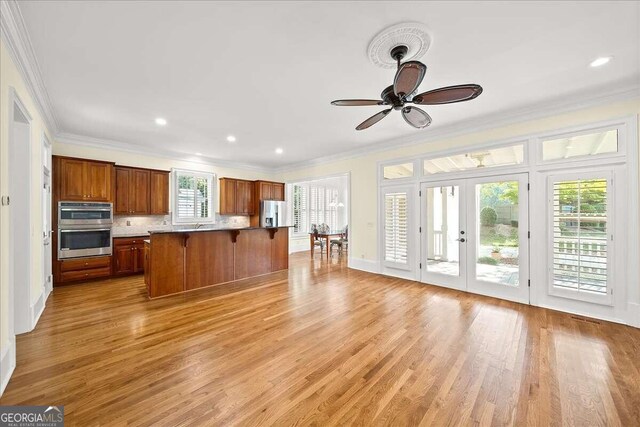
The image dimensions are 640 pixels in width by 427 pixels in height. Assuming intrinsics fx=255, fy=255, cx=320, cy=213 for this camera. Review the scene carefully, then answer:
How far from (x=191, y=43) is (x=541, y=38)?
3.18m

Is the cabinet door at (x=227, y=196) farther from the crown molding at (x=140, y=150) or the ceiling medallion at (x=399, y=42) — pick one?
the ceiling medallion at (x=399, y=42)

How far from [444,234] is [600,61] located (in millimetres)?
2916

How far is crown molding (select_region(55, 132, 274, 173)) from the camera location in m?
5.02

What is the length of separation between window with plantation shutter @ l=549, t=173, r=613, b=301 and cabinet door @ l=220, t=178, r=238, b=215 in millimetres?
6932

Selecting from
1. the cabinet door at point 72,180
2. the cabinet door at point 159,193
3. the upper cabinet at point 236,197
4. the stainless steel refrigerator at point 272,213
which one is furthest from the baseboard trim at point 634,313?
the cabinet door at point 72,180

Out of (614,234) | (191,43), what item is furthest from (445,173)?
(191,43)

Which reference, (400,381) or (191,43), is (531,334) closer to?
(400,381)

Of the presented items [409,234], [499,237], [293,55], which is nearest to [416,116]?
[293,55]

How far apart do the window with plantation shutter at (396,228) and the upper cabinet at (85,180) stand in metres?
5.74

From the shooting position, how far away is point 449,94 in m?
2.28

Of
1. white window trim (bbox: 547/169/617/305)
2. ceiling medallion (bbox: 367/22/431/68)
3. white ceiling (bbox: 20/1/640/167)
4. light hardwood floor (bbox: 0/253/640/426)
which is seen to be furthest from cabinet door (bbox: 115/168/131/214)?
white window trim (bbox: 547/169/617/305)

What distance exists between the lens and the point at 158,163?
6.23 meters

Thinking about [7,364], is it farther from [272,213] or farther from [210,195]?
[272,213]

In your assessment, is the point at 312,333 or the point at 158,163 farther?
the point at 158,163
